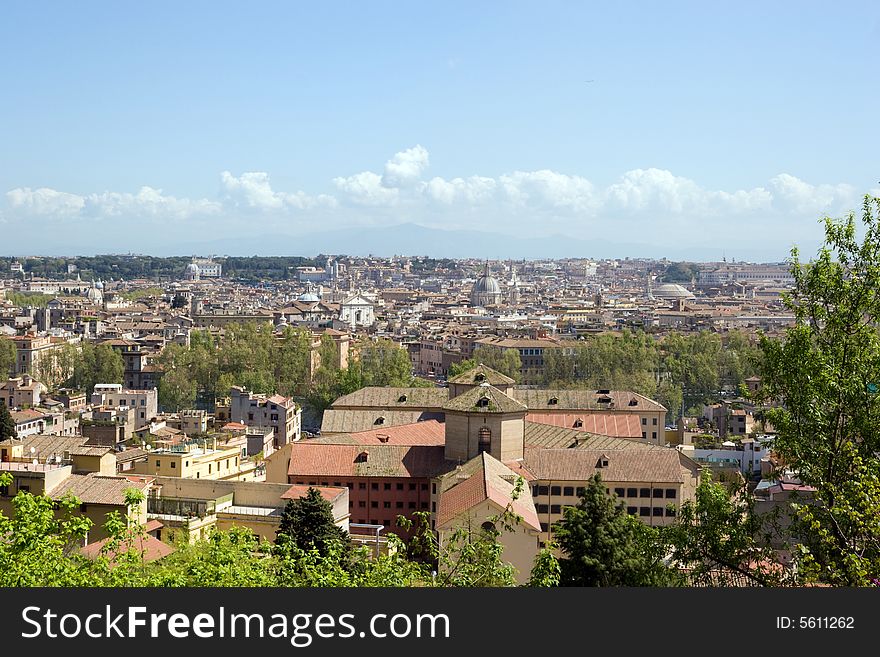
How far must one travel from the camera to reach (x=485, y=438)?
20.0m

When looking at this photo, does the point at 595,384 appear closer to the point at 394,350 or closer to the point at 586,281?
the point at 394,350

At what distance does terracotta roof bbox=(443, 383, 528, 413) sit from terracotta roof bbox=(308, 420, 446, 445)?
75.1 inches

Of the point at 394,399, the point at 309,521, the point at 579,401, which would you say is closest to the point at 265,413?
the point at 394,399

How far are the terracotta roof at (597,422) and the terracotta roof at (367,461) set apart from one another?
5.29 metres

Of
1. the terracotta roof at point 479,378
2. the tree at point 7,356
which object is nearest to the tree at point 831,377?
the terracotta roof at point 479,378

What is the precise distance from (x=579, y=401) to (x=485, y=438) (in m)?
6.85

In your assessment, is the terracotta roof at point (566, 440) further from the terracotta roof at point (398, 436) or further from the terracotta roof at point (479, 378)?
the terracotta roof at point (479, 378)

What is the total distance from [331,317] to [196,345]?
104 feet

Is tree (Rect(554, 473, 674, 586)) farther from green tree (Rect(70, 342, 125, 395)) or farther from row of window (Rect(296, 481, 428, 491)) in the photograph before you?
green tree (Rect(70, 342, 125, 395))

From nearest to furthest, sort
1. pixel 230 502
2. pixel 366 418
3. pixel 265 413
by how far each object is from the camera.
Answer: pixel 230 502 → pixel 366 418 → pixel 265 413

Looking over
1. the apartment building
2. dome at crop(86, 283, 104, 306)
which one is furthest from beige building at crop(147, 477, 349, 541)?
dome at crop(86, 283, 104, 306)

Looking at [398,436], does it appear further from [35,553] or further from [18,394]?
[18,394]

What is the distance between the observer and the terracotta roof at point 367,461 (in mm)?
19953

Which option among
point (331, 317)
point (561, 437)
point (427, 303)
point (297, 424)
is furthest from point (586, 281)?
point (561, 437)
